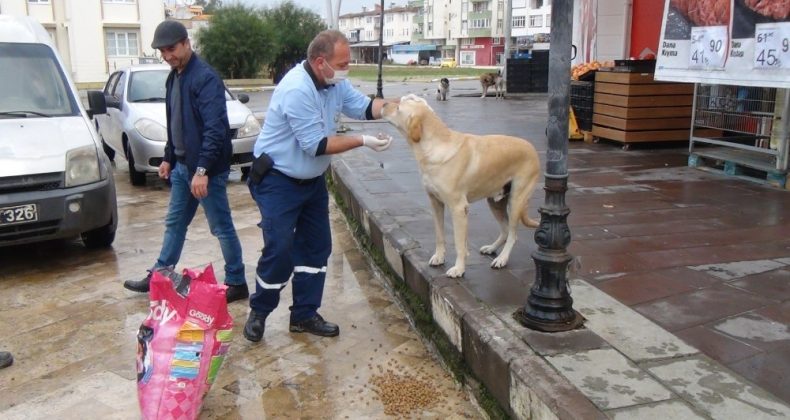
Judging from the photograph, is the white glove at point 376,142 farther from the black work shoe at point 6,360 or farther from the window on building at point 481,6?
the window on building at point 481,6

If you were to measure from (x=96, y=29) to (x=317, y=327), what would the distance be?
44493 millimetres

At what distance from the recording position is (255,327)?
175 inches

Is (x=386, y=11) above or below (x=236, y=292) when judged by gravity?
above

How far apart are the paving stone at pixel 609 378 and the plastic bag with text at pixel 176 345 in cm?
170

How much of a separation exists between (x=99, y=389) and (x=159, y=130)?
597 cm

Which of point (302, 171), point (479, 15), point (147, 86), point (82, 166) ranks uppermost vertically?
point (479, 15)

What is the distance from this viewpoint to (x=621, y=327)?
374 centimetres

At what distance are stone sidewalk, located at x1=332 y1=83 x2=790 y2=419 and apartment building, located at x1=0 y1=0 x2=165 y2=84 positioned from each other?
39.7 metres

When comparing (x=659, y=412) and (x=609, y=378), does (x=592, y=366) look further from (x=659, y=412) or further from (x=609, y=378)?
(x=659, y=412)

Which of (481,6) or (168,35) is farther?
(481,6)

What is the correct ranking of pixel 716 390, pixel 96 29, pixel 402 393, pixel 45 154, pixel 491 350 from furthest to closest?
pixel 96 29, pixel 45 154, pixel 402 393, pixel 491 350, pixel 716 390

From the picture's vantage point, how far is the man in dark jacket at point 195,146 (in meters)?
4.67

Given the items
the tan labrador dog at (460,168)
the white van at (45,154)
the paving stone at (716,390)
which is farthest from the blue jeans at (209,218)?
the paving stone at (716,390)

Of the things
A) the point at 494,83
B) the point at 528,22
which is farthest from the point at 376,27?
the point at 494,83
